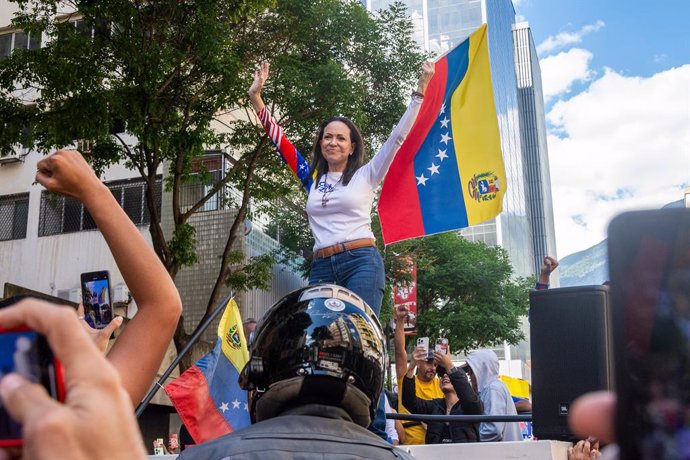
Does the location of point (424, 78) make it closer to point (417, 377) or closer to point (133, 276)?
point (133, 276)

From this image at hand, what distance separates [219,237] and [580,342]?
68.6 ft

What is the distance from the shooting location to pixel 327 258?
15.0ft

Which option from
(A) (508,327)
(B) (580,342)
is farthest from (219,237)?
(B) (580,342)

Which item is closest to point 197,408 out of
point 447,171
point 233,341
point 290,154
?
point 233,341

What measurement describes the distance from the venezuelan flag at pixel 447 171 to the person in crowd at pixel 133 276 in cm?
438

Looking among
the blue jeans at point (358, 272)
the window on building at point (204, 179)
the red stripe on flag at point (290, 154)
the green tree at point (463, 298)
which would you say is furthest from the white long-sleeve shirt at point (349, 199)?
the green tree at point (463, 298)

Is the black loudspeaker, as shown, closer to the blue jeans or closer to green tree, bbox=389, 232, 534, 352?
the blue jeans

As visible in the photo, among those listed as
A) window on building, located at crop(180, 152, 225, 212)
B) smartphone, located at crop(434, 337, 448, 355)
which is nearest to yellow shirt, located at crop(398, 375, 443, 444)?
smartphone, located at crop(434, 337, 448, 355)

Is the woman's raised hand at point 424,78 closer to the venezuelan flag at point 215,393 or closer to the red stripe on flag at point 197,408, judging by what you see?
the venezuelan flag at point 215,393

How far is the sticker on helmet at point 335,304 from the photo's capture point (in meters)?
2.43

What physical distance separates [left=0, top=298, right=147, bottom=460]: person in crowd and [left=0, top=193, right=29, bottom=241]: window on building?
25.0 m

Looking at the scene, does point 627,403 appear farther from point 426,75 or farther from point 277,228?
point 277,228

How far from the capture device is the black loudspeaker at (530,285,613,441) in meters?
2.86

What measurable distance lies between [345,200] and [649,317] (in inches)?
159
